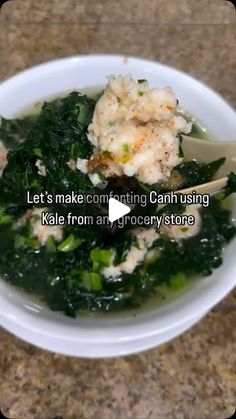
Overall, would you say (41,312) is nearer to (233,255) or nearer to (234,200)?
(233,255)

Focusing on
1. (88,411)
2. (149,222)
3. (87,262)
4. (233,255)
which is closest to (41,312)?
(87,262)

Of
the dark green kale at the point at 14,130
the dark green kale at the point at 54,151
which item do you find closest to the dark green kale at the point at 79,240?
the dark green kale at the point at 54,151

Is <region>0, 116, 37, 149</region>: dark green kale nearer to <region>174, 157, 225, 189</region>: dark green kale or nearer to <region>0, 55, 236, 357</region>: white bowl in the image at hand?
<region>0, 55, 236, 357</region>: white bowl

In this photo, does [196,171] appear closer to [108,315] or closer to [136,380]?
[108,315]

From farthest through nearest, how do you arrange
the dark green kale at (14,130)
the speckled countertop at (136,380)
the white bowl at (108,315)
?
the dark green kale at (14,130) < the speckled countertop at (136,380) < the white bowl at (108,315)

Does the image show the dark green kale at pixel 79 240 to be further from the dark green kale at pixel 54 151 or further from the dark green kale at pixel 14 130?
the dark green kale at pixel 14 130

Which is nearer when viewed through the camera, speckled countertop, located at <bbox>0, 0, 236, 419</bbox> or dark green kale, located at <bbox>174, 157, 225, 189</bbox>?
speckled countertop, located at <bbox>0, 0, 236, 419</bbox>

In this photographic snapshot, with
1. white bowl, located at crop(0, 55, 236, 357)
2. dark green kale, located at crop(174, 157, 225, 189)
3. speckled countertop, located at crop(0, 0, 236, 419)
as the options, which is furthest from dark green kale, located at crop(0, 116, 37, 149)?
speckled countertop, located at crop(0, 0, 236, 419)

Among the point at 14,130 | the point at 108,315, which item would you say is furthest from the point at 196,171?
the point at 14,130

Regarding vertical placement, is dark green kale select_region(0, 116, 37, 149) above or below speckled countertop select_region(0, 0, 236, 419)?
above
